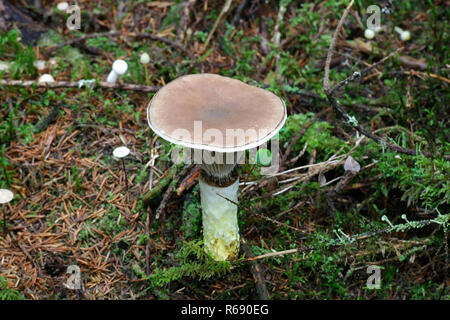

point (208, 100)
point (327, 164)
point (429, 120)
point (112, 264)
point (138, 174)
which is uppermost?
point (208, 100)

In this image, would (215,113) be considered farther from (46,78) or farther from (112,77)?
(46,78)

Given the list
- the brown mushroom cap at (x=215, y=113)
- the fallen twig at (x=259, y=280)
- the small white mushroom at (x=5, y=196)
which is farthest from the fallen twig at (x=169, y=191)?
the small white mushroom at (x=5, y=196)

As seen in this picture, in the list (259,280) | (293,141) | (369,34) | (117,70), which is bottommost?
(259,280)

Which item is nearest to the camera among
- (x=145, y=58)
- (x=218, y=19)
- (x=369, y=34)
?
(x=145, y=58)

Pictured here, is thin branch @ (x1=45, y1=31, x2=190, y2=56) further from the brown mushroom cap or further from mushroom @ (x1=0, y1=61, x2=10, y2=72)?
the brown mushroom cap

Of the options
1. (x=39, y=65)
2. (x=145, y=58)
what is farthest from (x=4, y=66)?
(x=145, y=58)

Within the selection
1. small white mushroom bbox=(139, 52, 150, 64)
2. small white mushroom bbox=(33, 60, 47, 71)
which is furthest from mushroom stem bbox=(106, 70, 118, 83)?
small white mushroom bbox=(33, 60, 47, 71)

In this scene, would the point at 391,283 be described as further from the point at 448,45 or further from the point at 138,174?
the point at 448,45

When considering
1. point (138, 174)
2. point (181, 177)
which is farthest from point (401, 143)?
point (138, 174)
